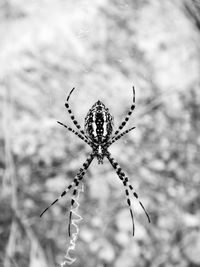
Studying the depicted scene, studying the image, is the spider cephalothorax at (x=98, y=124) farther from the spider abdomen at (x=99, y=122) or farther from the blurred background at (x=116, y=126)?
the blurred background at (x=116, y=126)

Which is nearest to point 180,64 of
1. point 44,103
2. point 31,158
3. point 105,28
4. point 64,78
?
point 105,28

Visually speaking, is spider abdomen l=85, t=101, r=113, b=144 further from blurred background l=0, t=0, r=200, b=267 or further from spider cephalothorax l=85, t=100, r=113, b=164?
blurred background l=0, t=0, r=200, b=267

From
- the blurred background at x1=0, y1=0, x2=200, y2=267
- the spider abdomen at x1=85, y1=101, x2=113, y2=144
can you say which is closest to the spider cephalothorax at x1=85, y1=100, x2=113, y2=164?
the spider abdomen at x1=85, y1=101, x2=113, y2=144

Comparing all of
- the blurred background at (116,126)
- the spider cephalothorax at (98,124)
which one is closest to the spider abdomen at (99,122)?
the spider cephalothorax at (98,124)

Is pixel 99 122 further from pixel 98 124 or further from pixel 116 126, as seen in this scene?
pixel 116 126

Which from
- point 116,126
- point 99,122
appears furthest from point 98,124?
point 116,126

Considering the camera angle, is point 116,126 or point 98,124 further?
point 116,126
